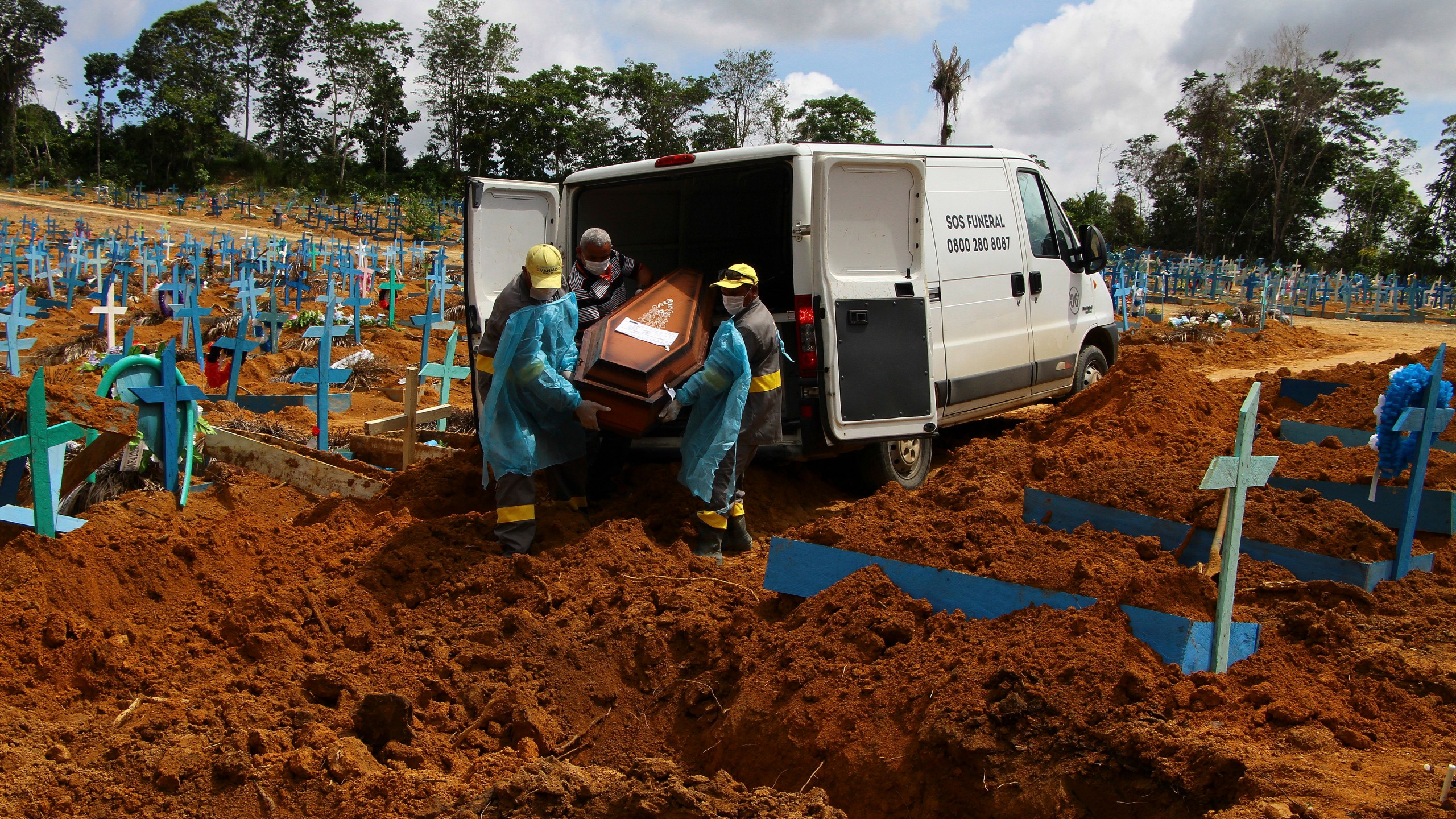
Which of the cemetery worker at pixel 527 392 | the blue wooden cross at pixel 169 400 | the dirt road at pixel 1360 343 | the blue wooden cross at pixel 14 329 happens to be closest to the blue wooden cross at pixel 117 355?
the blue wooden cross at pixel 14 329

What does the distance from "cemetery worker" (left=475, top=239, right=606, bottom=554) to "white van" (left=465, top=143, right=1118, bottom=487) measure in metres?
1.05

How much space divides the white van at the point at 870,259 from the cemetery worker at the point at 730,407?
41 centimetres

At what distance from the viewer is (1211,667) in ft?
10.4

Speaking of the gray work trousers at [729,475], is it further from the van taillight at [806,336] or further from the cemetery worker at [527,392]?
the cemetery worker at [527,392]

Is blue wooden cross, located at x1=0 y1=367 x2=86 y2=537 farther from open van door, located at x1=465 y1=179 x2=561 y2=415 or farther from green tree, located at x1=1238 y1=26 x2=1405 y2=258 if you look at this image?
green tree, located at x1=1238 y1=26 x2=1405 y2=258

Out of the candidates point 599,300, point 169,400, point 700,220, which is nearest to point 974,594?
point 599,300

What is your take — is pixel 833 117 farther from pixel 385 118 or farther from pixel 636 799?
pixel 636 799

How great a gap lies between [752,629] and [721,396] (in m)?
1.55

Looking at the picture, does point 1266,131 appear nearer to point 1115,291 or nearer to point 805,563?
point 1115,291

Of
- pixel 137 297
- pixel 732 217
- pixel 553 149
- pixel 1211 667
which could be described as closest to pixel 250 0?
pixel 553 149

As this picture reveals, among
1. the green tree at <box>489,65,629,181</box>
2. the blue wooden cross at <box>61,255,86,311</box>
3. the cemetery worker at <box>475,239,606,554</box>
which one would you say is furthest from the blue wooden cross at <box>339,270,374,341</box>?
the green tree at <box>489,65,629,181</box>

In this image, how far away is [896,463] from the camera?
647 cm

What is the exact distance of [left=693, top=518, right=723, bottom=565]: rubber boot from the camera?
5.12 metres

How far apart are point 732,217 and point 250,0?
203 ft
